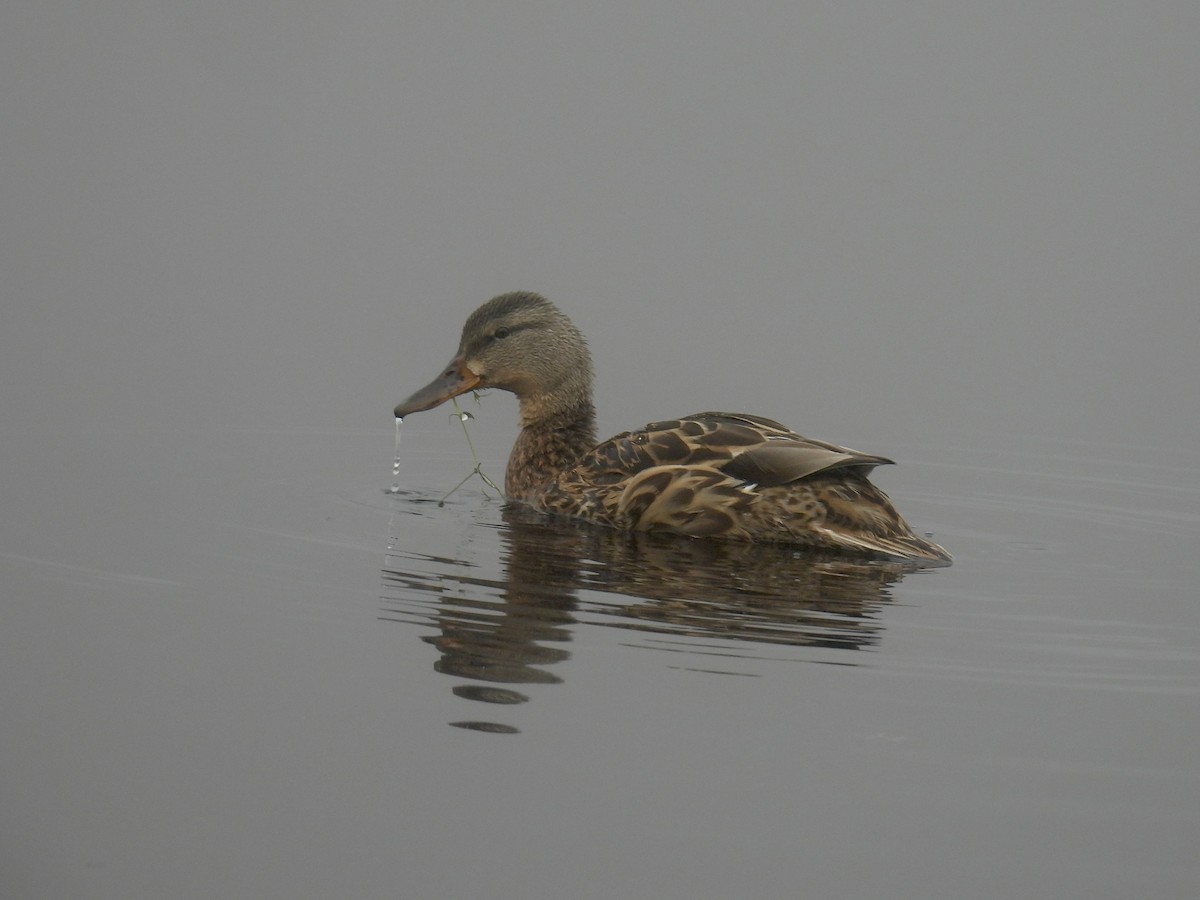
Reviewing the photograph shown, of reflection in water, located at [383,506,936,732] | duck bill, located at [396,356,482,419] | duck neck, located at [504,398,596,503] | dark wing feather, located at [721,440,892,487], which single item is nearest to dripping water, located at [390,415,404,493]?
duck bill, located at [396,356,482,419]

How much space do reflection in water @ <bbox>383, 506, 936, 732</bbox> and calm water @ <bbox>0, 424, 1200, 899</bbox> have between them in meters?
0.03

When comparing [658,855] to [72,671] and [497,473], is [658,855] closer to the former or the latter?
[72,671]

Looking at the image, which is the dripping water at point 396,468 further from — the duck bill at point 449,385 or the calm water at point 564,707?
the calm water at point 564,707

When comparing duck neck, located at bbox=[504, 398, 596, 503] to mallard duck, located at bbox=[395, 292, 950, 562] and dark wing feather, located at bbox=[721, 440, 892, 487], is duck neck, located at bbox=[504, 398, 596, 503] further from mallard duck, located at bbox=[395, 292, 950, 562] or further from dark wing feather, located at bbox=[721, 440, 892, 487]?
dark wing feather, located at bbox=[721, 440, 892, 487]

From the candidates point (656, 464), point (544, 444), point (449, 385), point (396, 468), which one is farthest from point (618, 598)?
point (396, 468)

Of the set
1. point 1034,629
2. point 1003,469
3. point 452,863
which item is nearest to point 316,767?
point 452,863

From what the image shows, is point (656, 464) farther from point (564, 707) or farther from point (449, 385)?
point (564, 707)

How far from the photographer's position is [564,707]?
6.03 meters

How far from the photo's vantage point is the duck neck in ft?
33.9

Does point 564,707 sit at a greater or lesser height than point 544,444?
lesser

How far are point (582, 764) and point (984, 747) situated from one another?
1402 millimetres

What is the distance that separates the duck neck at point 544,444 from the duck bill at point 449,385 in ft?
1.22

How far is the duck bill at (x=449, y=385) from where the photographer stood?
10.6 metres

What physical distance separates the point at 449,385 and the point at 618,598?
3.37m
